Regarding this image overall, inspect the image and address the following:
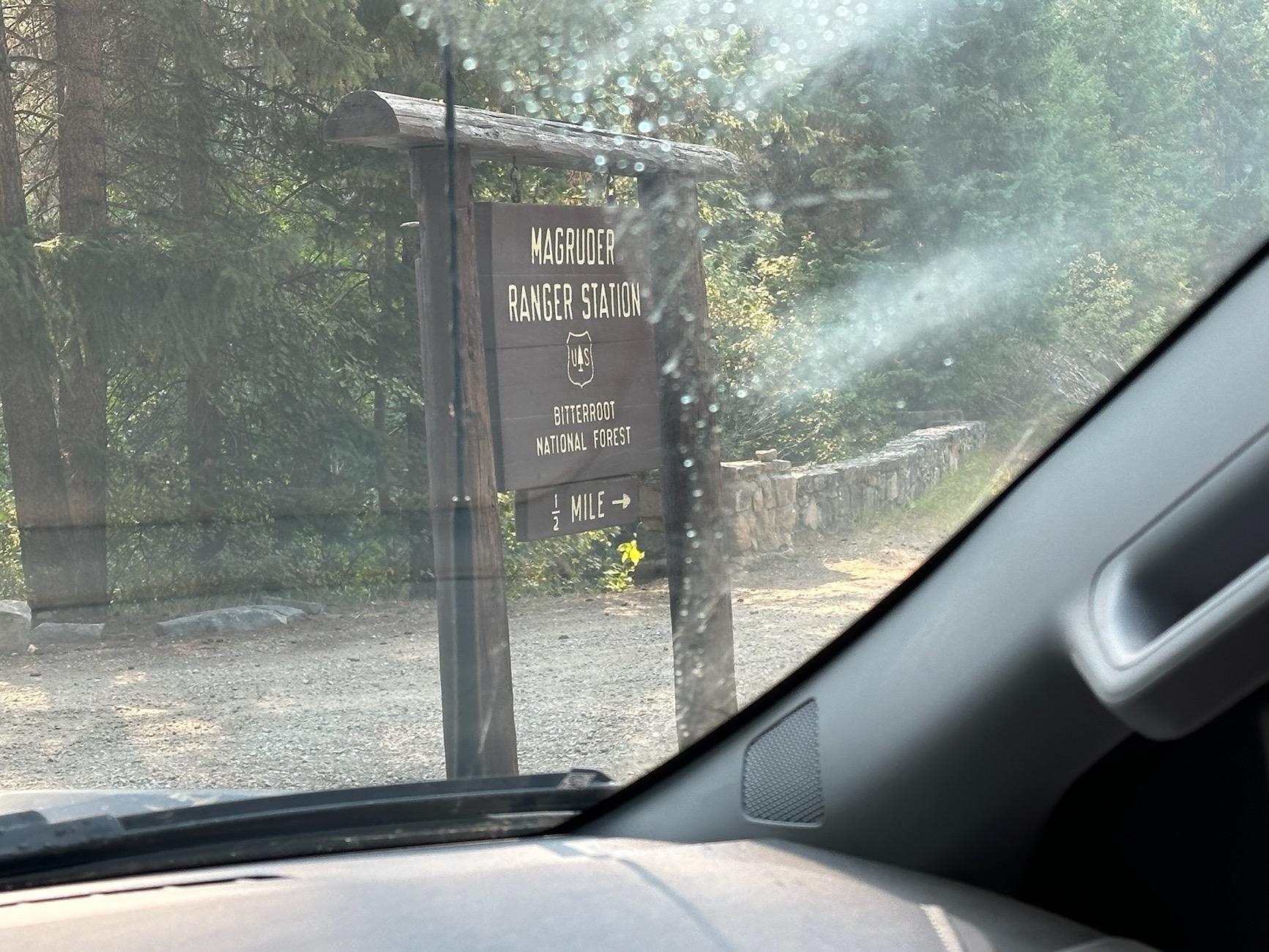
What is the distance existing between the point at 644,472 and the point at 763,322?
1.02 meters

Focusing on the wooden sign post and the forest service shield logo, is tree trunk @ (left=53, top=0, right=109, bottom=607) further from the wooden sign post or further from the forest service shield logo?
the forest service shield logo

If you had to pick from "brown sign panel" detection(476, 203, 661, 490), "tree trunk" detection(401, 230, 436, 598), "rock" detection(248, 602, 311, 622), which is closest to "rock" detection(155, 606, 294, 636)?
"rock" detection(248, 602, 311, 622)

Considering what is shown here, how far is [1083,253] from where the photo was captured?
63.1 inches

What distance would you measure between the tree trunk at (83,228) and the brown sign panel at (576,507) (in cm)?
107

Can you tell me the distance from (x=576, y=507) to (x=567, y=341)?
0.44 metres

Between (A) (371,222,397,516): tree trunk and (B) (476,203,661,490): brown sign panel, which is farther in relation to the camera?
(B) (476,203,661,490): brown sign panel

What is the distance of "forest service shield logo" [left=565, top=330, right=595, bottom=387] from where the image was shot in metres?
3.19

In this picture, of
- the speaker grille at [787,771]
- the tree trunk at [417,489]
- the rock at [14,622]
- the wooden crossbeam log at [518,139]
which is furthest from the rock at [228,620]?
the speaker grille at [787,771]

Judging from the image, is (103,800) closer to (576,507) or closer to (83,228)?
(83,228)

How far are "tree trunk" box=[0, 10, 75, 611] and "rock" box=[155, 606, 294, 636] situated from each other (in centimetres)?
20

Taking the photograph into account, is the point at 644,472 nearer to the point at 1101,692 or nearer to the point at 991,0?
the point at 991,0

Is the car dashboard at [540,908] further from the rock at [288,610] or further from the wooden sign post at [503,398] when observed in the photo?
the rock at [288,610]

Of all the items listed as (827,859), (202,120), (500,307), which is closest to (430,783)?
(827,859)

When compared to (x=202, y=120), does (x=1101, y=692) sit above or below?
below
